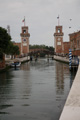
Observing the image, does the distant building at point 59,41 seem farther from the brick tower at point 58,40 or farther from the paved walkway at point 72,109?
the paved walkway at point 72,109

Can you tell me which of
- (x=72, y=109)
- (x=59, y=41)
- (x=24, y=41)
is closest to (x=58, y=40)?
(x=59, y=41)

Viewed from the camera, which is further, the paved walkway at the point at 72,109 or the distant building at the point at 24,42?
the distant building at the point at 24,42

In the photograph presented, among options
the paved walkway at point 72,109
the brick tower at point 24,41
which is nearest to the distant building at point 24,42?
the brick tower at point 24,41

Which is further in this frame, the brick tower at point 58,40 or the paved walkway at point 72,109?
the brick tower at point 58,40

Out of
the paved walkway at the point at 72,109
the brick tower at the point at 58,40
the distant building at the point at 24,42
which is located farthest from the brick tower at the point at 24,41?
the paved walkway at the point at 72,109

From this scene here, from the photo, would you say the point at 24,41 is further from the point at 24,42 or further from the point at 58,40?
the point at 58,40

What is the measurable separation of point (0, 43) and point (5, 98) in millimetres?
18494

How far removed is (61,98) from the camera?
11.9 m

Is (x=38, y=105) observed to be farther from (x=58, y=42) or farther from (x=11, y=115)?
(x=58, y=42)

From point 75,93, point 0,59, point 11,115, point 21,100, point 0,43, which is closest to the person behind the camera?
point 11,115

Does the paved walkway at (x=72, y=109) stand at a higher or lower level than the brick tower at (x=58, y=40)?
lower

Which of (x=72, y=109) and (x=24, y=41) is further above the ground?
(x=24, y=41)

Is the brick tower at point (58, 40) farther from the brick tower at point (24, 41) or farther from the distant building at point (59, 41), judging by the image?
the brick tower at point (24, 41)

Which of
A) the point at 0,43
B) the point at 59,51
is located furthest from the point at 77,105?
the point at 59,51
